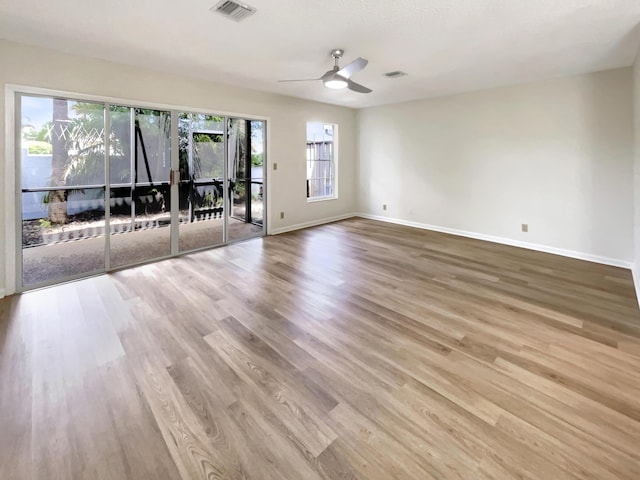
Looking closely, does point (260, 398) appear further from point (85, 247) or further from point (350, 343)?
point (85, 247)

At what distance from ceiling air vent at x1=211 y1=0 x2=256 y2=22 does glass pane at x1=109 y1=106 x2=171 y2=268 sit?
85.1 inches

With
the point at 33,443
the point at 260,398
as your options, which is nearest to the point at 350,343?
the point at 260,398

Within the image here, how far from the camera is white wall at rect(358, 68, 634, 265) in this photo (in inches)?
165

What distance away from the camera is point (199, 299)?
313cm

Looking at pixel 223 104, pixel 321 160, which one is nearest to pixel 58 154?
pixel 223 104

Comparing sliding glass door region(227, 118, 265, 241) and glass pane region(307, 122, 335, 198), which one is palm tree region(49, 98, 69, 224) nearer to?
sliding glass door region(227, 118, 265, 241)

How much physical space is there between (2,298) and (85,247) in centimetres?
139

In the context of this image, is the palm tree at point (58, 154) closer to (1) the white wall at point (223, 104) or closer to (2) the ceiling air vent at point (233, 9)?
(1) the white wall at point (223, 104)

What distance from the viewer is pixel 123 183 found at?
424 cm

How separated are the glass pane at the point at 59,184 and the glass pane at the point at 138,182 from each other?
0.63 feet

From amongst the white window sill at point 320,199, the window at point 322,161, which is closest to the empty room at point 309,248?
the white window sill at point 320,199

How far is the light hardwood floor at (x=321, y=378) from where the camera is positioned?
4.74 feet

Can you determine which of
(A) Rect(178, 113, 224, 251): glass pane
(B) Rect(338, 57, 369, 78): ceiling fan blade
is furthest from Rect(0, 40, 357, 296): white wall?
(B) Rect(338, 57, 369, 78): ceiling fan blade

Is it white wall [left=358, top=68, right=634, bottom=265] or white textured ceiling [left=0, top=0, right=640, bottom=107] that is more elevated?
white textured ceiling [left=0, top=0, right=640, bottom=107]
